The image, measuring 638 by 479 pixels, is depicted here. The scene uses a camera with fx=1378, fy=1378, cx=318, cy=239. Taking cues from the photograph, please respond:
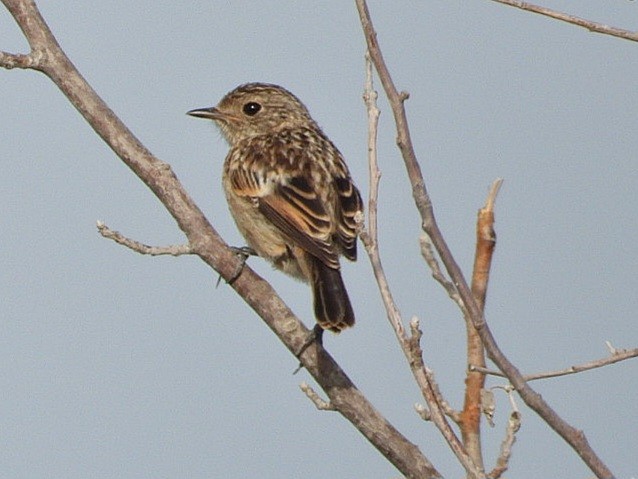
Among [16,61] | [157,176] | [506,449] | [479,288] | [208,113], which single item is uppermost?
[208,113]

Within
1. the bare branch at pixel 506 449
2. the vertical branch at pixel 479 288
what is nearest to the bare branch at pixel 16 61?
the vertical branch at pixel 479 288

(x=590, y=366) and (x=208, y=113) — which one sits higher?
(x=208, y=113)

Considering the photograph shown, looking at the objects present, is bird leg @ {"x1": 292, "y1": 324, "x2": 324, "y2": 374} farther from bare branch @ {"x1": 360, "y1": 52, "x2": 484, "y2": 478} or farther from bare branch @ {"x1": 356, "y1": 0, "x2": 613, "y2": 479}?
bare branch @ {"x1": 356, "y1": 0, "x2": 613, "y2": 479}

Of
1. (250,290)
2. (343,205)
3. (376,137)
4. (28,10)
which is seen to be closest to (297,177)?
(343,205)

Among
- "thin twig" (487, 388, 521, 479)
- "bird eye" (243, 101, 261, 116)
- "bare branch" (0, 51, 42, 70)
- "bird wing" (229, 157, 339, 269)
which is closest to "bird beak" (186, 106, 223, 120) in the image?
"bird eye" (243, 101, 261, 116)

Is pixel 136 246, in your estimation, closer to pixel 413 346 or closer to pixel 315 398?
pixel 315 398

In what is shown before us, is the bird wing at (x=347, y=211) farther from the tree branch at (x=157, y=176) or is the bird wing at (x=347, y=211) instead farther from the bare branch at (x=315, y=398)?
the bare branch at (x=315, y=398)

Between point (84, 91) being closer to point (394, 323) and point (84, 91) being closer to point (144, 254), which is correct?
point (144, 254)

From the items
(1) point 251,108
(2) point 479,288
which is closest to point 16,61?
(2) point 479,288
